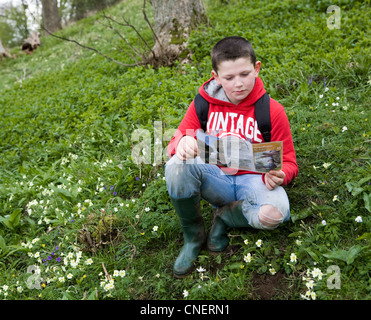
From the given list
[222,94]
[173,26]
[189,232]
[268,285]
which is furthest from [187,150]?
[173,26]

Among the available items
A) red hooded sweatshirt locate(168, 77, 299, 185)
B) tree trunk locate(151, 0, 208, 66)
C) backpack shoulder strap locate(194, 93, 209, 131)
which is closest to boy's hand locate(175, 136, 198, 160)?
red hooded sweatshirt locate(168, 77, 299, 185)

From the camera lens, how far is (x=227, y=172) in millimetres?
2852

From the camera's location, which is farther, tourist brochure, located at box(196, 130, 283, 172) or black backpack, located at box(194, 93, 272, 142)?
black backpack, located at box(194, 93, 272, 142)

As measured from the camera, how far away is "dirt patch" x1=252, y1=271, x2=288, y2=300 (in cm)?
247

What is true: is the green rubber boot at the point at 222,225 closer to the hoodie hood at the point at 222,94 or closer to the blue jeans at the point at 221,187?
the blue jeans at the point at 221,187

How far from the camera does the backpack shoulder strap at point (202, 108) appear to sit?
9.47 ft

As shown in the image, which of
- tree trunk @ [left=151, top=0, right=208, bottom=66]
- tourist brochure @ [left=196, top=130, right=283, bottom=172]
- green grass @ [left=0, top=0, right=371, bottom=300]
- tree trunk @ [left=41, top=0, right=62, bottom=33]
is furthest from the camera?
tree trunk @ [left=41, top=0, right=62, bottom=33]

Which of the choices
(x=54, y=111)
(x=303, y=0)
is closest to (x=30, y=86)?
(x=54, y=111)

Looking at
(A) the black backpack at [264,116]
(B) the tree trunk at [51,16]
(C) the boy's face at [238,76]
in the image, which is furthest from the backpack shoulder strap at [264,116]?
(B) the tree trunk at [51,16]

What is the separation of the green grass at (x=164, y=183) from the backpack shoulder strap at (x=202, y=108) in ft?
3.36

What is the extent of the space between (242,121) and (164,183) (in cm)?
127

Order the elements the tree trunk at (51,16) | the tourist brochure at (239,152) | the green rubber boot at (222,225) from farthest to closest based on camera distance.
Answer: the tree trunk at (51,16) → the green rubber boot at (222,225) → the tourist brochure at (239,152)

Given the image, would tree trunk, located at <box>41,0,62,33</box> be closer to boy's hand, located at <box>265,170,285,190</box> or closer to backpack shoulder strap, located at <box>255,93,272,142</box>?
backpack shoulder strap, located at <box>255,93,272,142</box>
